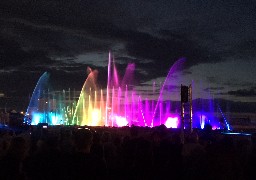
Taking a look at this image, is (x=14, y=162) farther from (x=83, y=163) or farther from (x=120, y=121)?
(x=120, y=121)

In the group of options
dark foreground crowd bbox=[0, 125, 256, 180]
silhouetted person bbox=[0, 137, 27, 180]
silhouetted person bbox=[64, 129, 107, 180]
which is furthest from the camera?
silhouetted person bbox=[0, 137, 27, 180]

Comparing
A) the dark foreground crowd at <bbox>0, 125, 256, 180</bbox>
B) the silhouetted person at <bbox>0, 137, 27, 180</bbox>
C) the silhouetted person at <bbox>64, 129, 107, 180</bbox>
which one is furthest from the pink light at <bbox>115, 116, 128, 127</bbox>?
the silhouetted person at <bbox>64, 129, 107, 180</bbox>

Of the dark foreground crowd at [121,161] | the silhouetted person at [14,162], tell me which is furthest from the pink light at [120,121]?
the silhouetted person at [14,162]

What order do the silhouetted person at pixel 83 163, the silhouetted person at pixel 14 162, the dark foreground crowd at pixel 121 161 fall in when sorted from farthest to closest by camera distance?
the silhouetted person at pixel 14 162 < the dark foreground crowd at pixel 121 161 < the silhouetted person at pixel 83 163

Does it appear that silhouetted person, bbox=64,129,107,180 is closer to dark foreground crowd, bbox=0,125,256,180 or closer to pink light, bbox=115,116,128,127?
dark foreground crowd, bbox=0,125,256,180

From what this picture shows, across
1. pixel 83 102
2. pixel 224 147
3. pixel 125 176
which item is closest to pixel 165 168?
pixel 125 176

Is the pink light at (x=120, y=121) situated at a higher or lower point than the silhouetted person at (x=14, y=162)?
higher

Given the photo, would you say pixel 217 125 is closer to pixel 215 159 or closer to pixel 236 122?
pixel 236 122

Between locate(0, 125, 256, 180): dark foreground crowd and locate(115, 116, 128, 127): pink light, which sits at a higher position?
locate(115, 116, 128, 127): pink light

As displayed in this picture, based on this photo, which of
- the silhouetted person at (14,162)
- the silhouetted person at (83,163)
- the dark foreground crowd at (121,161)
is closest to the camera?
the silhouetted person at (83,163)

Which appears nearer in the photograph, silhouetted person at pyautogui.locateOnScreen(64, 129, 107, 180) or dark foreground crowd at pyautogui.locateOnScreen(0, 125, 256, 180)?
silhouetted person at pyautogui.locateOnScreen(64, 129, 107, 180)

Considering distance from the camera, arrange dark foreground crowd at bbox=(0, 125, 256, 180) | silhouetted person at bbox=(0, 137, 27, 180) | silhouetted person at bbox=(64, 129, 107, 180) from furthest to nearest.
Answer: silhouetted person at bbox=(0, 137, 27, 180) < dark foreground crowd at bbox=(0, 125, 256, 180) < silhouetted person at bbox=(64, 129, 107, 180)

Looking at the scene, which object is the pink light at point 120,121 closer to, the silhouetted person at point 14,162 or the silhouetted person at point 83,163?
the silhouetted person at point 14,162

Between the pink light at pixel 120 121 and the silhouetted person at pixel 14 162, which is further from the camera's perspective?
the pink light at pixel 120 121
